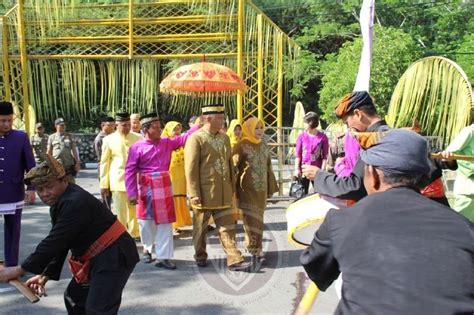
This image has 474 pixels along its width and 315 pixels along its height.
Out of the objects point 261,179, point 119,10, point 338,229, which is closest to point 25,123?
point 119,10

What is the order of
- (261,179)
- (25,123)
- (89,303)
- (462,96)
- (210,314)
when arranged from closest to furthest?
(89,303) → (210,314) → (462,96) → (261,179) → (25,123)

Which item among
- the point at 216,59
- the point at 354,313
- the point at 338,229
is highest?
the point at 216,59

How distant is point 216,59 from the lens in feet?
28.8

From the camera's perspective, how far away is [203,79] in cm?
686

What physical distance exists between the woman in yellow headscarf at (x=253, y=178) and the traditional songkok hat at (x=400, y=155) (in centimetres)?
402

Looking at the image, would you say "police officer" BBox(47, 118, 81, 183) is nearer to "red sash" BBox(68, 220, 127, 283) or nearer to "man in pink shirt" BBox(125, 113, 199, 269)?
"man in pink shirt" BBox(125, 113, 199, 269)

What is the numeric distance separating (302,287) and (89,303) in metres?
2.56

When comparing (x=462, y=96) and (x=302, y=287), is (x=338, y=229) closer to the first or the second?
(x=302, y=287)

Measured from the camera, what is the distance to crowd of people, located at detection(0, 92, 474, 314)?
5.08ft

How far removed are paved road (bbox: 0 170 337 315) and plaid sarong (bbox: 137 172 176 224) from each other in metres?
0.56

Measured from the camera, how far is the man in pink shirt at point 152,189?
5633 mm

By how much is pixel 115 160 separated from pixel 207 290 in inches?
98.9

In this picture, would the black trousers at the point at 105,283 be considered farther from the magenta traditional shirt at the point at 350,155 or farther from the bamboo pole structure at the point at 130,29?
the bamboo pole structure at the point at 130,29

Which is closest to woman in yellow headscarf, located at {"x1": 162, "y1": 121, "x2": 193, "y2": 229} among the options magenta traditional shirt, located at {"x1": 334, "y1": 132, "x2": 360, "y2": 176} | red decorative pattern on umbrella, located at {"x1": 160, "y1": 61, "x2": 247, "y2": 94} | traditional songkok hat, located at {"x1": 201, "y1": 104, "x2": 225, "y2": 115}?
red decorative pattern on umbrella, located at {"x1": 160, "y1": 61, "x2": 247, "y2": 94}
